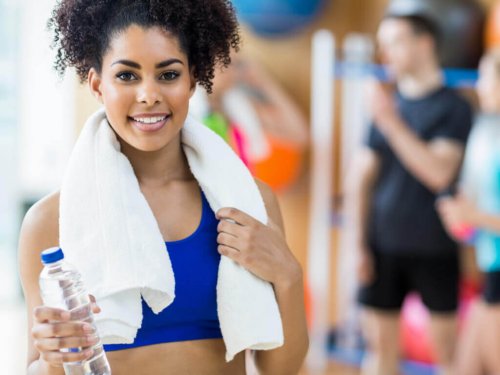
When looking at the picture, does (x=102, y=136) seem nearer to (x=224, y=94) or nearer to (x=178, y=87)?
(x=178, y=87)

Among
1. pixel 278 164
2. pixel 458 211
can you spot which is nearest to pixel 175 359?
pixel 458 211

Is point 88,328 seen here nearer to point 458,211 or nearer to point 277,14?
point 458,211

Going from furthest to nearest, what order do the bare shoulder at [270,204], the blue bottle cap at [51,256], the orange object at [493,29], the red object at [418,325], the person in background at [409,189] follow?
the red object at [418,325] → the orange object at [493,29] → the person in background at [409,189] → the bare shoulder at [270,204] → the blue bottle cap at [51,256]

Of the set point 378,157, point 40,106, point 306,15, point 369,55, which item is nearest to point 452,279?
point 378,157

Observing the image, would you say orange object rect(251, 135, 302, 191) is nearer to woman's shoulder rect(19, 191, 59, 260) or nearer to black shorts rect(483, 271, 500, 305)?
black shorts rect(483, 271, 500, 305)

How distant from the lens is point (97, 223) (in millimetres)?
1185

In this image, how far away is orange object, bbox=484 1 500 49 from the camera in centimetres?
311

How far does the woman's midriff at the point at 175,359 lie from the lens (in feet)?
3.95

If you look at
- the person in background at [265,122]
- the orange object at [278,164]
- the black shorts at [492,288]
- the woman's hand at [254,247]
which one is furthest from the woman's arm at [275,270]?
the orange object at [278,164]

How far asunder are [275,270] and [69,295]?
1.00 feet

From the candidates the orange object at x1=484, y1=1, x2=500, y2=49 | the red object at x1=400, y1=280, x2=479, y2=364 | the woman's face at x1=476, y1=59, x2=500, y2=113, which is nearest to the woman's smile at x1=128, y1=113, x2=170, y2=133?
the woman's face at x1=476, y1=59, x2=500, y2=113

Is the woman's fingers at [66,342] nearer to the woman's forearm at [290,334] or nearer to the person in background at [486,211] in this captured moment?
the woman's forearm at [290,334]

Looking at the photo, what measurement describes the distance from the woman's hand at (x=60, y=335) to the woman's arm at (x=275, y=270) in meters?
0.25

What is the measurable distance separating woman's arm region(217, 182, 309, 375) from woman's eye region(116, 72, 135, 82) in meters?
0.23
